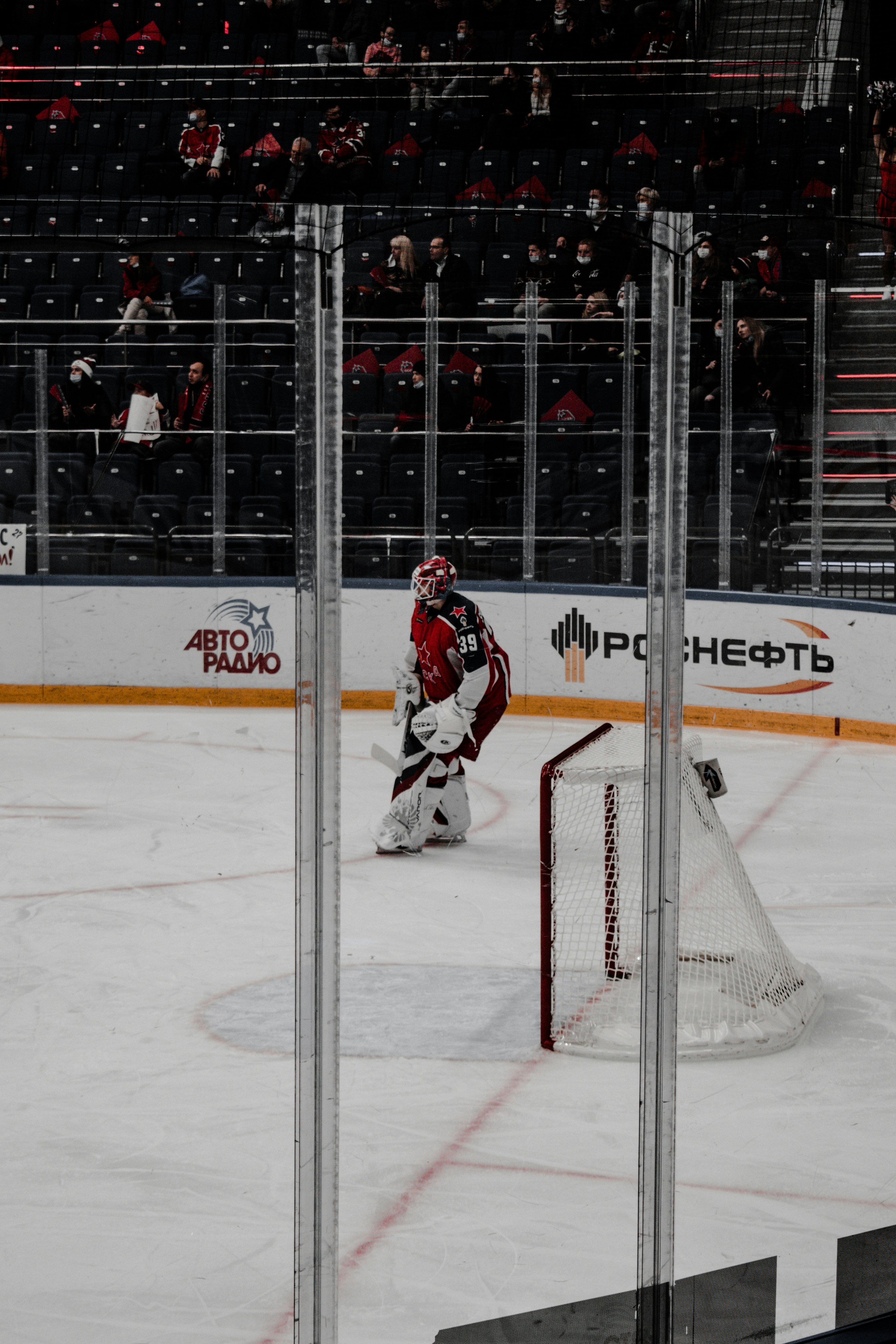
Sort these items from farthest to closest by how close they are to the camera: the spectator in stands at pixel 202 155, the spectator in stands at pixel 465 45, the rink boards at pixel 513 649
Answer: the spectator in stands at pixel 465 45 < the spectator in stands at pixel 202 155 < the rink boards at pixel 513 649

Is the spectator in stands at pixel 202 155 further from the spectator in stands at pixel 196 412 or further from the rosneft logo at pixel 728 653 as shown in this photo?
the rosneft logo at pixel 728 653

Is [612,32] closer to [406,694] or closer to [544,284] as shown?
[544,284]

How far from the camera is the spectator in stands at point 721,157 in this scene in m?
11.2

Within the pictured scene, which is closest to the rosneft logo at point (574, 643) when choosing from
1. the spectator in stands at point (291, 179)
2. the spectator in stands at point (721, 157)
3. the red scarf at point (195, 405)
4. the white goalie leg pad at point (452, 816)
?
the red scarf at point (195, 405)

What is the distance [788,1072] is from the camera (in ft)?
12.5

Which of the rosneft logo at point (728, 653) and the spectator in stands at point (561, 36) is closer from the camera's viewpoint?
the rosneft logo at point (728, 653)

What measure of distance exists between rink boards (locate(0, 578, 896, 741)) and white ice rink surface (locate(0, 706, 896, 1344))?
221 cm

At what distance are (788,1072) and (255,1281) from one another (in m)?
1.57

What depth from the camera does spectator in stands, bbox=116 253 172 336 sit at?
33.1 feet

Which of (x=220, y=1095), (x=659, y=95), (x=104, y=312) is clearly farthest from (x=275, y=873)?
(x=659, y=95)

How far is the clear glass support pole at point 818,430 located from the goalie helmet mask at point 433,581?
3387 millimetres

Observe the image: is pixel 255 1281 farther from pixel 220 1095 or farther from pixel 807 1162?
pixel 807 1162

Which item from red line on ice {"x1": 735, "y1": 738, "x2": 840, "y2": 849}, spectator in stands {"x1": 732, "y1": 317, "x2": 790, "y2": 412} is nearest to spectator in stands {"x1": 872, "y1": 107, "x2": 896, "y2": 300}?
spectator in stands {"x1": 732, "y1": 317, "x2": 790, "y2": 412}

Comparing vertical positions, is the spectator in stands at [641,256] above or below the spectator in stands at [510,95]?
below
